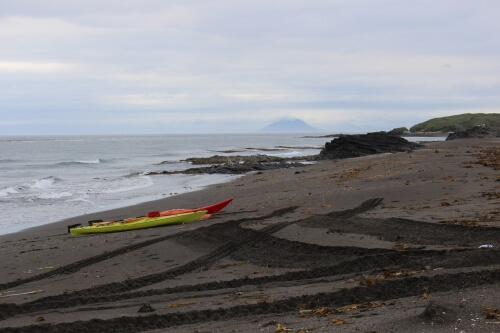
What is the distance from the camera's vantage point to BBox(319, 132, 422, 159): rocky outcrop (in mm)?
45603

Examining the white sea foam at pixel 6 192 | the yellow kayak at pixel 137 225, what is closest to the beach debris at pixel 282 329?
the yellow kayak at pixel 137 225

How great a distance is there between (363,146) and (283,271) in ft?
131

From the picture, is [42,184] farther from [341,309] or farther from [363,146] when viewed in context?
[341,309]

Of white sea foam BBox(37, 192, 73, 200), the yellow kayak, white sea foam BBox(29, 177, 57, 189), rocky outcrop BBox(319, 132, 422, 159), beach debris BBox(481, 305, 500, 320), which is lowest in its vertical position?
white sea foam BBox(37, 192, 73, 200)

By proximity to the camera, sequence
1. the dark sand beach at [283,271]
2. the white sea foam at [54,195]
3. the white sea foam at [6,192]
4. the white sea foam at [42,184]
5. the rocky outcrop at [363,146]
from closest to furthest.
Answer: the dark sand beach at [283,271], the white sea foam at [54,195], the white sea foam at [6,192], the white sea foam at [42,184], the rocky outcrop at [363,146]

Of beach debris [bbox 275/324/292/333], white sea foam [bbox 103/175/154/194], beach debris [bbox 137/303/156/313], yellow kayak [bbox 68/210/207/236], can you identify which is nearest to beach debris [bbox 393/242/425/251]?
beach debris [bbox 275/324/292/333]

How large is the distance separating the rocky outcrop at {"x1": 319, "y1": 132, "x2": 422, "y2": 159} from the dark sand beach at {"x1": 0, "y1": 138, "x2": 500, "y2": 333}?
1202 inches

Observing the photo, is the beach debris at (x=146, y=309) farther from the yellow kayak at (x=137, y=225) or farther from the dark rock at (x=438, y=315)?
the yellow kayak at (x=137, y=225)

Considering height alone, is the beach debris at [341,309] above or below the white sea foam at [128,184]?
above

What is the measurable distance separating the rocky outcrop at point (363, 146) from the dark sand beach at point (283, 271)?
100ft

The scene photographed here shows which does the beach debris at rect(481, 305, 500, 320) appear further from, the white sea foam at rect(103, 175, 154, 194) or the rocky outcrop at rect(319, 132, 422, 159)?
the rocky outcrop at rect(319, 132, 422, 159)

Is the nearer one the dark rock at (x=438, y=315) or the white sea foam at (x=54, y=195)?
the dark rock at (x=438, y=315)

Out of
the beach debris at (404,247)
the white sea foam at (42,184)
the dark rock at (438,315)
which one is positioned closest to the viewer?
the dark rock at (438,315)

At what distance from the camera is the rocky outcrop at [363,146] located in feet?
150
